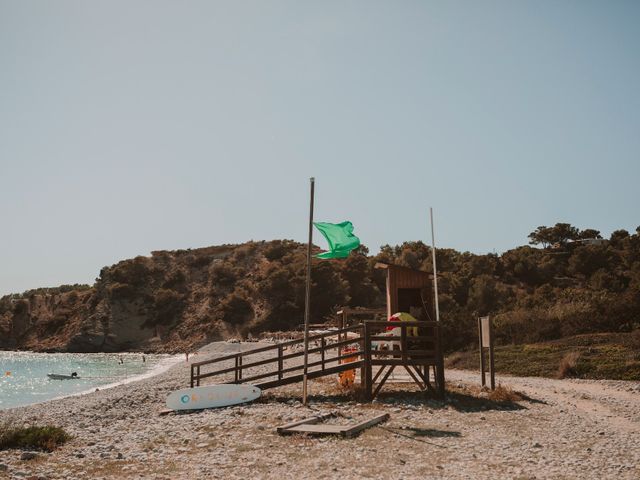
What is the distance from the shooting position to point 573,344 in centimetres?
2447

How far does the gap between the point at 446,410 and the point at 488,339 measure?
10.5ft

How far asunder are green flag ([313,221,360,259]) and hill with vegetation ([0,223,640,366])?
597 inches

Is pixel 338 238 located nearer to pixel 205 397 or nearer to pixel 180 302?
pixel 205 397

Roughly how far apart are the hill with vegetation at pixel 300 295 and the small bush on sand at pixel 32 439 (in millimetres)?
21447

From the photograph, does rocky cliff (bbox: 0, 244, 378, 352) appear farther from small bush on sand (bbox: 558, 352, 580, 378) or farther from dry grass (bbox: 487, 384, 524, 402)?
dry grass (bbox: 487, 384, 524, 402)

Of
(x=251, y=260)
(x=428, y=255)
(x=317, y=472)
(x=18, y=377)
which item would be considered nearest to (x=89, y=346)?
(x=251, y=260)

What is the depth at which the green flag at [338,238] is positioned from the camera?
611 inches

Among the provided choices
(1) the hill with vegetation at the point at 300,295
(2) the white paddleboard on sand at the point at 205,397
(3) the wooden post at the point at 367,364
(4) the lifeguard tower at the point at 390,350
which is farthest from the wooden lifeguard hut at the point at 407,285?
(1) the hill with vegetation at the point at 300,295

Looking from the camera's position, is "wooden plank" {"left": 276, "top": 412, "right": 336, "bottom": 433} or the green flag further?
the green flag

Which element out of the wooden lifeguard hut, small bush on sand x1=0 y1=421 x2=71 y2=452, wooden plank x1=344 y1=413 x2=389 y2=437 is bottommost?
small bush on sand x1=0 y1=421 x2=71 y2=452

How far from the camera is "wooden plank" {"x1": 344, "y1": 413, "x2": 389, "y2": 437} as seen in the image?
10441 mm

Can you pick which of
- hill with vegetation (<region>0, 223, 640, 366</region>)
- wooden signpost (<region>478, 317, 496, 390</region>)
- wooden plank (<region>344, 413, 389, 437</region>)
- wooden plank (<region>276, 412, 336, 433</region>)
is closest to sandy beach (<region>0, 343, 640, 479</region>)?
wooden plank (<region>344, 413, 389, 437</region>)

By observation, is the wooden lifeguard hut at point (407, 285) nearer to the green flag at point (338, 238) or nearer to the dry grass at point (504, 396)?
the green flag at point (338, 238)

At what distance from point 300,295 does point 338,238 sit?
196 ft
